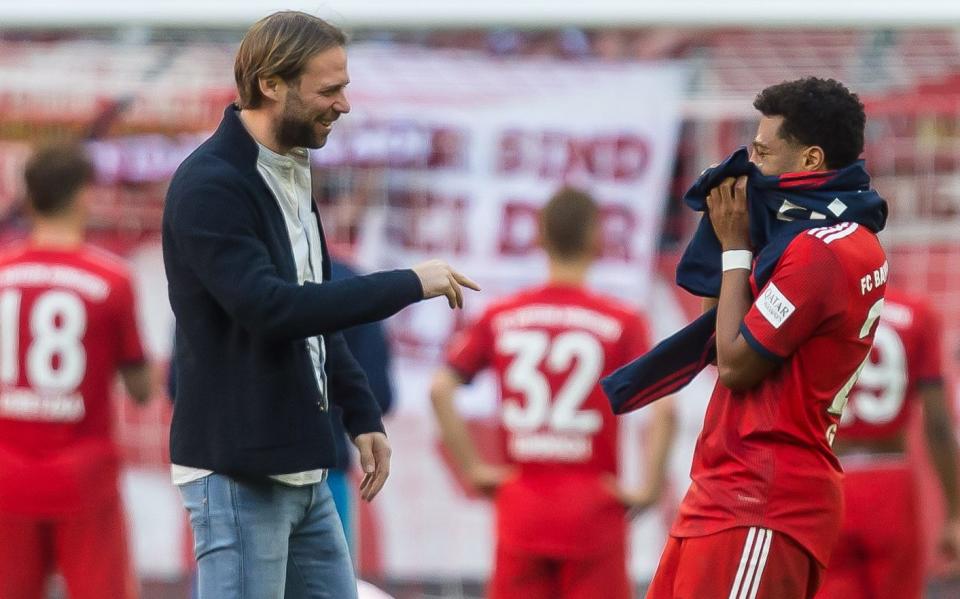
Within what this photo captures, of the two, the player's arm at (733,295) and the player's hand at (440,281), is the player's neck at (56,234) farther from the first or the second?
the player's arm at (733,295)

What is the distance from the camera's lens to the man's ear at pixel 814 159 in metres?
3.40

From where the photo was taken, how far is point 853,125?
3406 millimetres

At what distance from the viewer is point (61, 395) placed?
5.29 metres

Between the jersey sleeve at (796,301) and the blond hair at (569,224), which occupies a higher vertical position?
the blond hair at (569,224)

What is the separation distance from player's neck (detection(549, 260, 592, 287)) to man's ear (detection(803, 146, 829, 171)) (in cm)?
193

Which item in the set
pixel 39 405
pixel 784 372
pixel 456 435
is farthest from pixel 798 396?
pixel 39 405

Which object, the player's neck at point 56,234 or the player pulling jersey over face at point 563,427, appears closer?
the player pulling jersey over face at point 563,427

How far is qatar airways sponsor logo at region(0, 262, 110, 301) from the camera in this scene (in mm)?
5301

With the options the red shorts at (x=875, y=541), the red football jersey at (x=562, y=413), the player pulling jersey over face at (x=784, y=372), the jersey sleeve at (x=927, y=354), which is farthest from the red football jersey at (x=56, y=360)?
the jersey sleeve at (x=927, y=354)

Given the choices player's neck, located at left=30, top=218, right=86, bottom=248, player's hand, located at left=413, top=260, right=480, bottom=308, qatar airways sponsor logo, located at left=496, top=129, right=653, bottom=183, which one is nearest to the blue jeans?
player's hand, located at left=413, top=260, right=480, bottom=308

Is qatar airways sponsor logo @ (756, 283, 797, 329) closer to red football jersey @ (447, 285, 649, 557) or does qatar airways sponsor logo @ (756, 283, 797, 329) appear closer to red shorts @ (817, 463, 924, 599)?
red football jersey @ (447, 285, 649, 557)

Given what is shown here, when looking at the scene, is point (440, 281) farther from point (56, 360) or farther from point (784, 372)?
point (56, 360)

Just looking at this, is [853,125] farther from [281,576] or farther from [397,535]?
[397,535]

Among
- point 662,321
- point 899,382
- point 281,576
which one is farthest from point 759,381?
point 662,321
